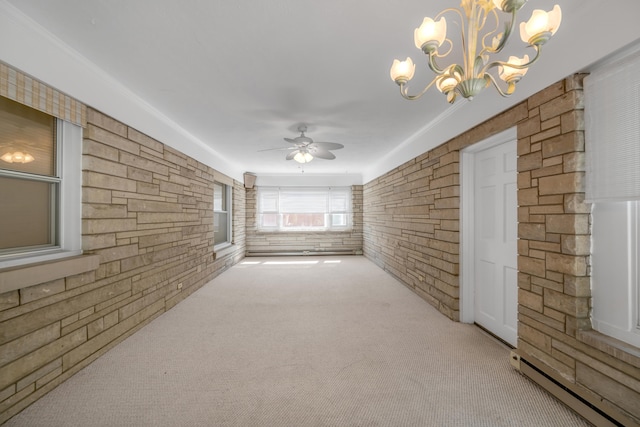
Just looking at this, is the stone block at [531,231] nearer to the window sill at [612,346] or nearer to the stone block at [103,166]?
the window sill at [612,346]

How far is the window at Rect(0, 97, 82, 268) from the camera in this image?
5.43 ft

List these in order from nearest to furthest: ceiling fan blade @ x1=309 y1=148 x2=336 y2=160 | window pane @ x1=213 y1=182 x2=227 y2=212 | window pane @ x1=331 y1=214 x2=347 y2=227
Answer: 1. ceiling fan blade @ x1=309 y1=148 x2=336 y2=160
2. window pane @ x1=213 y1=182 x2=227 y2=212
3. window pane @ x1=331 y1=214 x2=347 y2=227

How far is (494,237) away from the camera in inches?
97.8

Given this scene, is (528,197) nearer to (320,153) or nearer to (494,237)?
(494,237)

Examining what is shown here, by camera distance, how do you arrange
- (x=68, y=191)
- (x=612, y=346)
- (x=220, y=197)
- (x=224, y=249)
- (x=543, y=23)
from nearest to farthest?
1. (x=543, y=23)
2. (x=612, y=346)
3. (x=68, y=191)
4. (x=224, y=249)
5. (x=220, y=197)

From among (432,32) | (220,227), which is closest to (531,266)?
(432,32)

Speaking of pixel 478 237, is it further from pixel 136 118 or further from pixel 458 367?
pixel 136 118

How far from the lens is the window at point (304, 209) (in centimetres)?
726

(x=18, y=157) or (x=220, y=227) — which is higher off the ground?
(x=18, y=157)

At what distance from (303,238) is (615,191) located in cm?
622

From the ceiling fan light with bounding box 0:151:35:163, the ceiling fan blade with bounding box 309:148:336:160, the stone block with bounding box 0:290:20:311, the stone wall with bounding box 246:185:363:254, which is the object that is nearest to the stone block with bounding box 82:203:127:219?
the ceiling fan light with bounding box 0:151:35:163

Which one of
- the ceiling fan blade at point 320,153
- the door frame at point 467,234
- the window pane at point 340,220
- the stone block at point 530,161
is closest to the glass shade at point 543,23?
the stone block at point 530,161

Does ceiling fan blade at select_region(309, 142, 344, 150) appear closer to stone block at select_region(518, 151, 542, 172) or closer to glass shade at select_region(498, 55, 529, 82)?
stone block at select_region(518, 151, 542, 172)

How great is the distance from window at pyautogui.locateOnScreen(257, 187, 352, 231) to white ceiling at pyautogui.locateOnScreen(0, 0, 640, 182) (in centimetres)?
401
